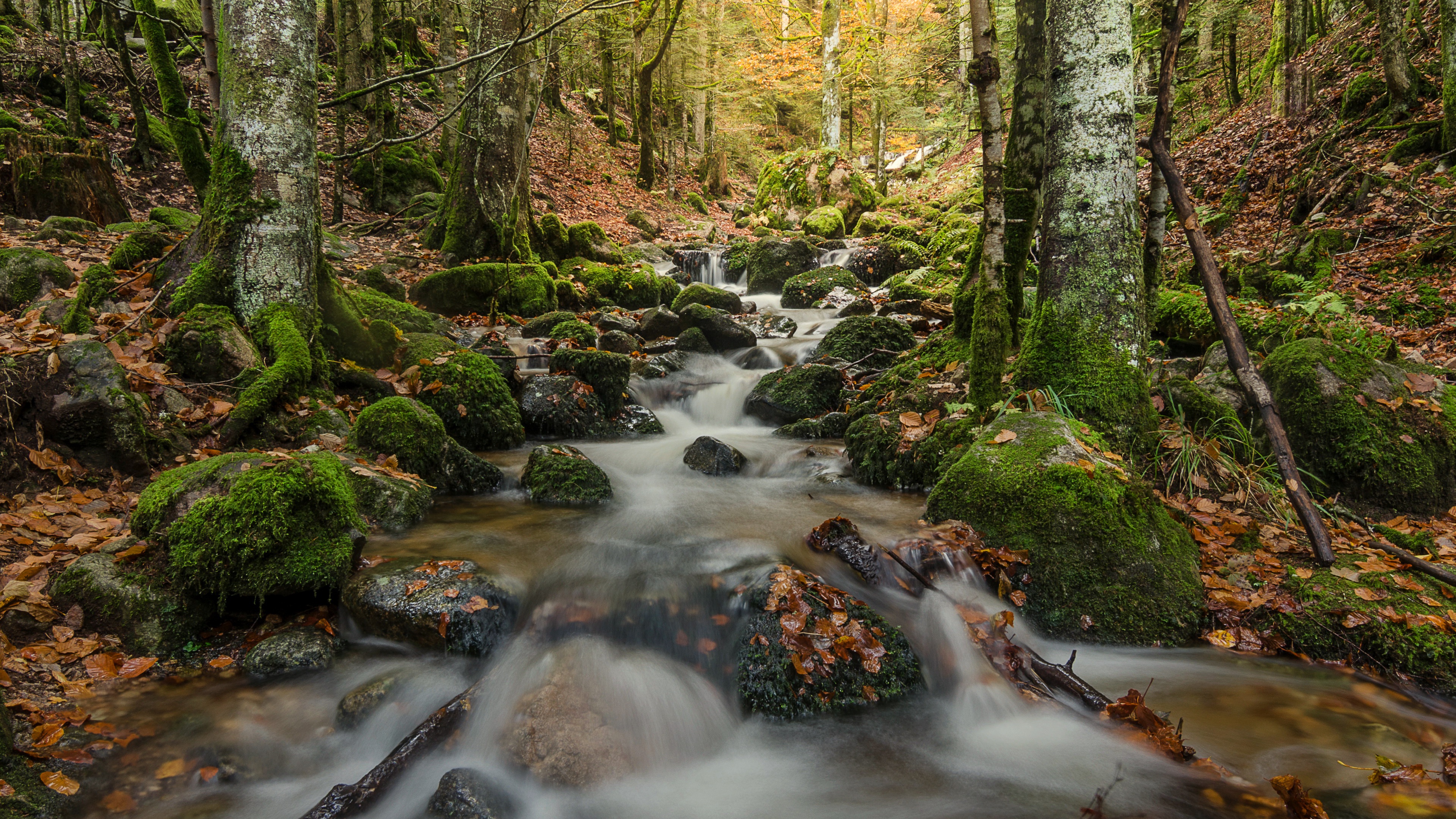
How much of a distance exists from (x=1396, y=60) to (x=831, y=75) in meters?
13.9

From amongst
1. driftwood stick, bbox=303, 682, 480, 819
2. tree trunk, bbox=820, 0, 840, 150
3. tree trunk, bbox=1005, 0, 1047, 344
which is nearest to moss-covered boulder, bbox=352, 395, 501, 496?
driftwood stick, bbox=303, 682, 480, 819

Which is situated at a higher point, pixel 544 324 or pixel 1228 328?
pixel 544 324

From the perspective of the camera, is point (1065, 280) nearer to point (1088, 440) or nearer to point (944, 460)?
point (1088, 440)

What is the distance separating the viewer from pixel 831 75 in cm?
2078

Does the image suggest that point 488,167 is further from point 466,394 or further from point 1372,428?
point 1372,428

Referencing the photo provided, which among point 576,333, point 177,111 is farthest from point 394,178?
point 177,111

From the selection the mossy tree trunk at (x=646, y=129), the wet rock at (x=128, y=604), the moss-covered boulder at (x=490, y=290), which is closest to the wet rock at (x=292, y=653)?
the wet rock at (x=128, y=604)

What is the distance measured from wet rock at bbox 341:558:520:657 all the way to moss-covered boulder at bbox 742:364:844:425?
196 inches

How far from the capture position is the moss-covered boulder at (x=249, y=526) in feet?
11.1

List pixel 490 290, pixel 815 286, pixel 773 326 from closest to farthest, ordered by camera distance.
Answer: pixel 490 290 < pixel 773 326 < pixel 815 286

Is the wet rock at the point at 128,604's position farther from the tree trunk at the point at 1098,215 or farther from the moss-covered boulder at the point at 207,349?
the tree trunk at the point at 1098,215

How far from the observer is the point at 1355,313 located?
7.19 m

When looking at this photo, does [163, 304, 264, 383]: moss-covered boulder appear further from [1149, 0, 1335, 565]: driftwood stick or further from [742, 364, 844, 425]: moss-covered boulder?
[1149, 0, 1335, 565]: driftwood stick

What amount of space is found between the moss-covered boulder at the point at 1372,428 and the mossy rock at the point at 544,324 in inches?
327
